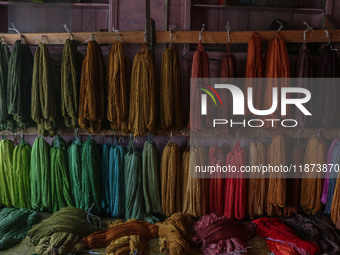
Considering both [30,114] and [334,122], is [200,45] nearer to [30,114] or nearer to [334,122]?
[334,122]

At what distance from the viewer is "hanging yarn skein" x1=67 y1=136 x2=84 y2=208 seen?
3.33 metres

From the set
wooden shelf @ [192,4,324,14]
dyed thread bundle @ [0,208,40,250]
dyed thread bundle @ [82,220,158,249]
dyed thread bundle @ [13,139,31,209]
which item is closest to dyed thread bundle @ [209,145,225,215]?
dyed thread bundle @ [82,220,158,249]

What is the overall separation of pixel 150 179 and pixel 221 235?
933 mm

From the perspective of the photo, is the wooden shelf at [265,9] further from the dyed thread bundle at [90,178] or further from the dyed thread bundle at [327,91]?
the dyed thread bundle at [90,178]

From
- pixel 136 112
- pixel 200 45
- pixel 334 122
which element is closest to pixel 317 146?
pixel 334 122

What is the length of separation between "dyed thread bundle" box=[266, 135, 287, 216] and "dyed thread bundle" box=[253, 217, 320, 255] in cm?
16

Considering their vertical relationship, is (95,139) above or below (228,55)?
below

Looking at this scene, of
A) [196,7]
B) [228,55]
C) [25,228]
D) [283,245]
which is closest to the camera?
[283,245]

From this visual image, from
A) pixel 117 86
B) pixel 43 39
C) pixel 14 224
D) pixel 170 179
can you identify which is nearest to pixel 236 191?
pixel 170 179

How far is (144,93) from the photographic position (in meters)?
3.18

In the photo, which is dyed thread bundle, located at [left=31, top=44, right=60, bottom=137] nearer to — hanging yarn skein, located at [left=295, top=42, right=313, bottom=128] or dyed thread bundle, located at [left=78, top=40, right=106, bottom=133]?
dyed thread bundle, located at [left=78, top=40, right=106, bottom=133]

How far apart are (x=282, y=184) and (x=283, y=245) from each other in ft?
2.18

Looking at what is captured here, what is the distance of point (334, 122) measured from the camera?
3342 mm

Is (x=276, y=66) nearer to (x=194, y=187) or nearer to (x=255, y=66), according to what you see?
(x=255, y=66)
